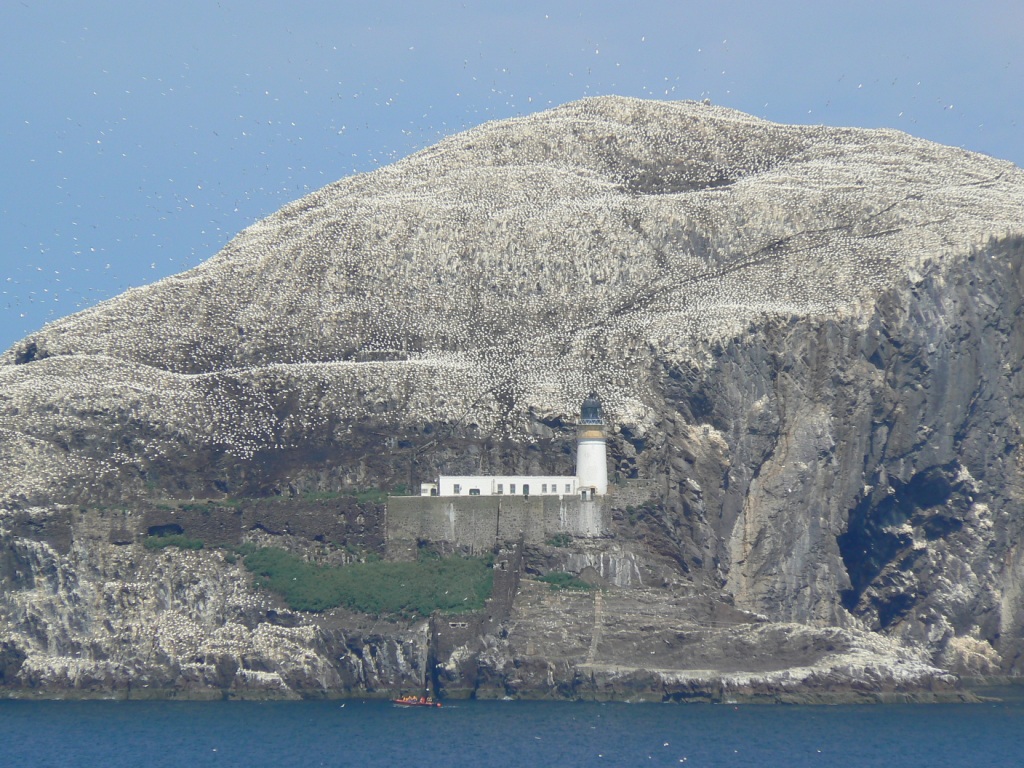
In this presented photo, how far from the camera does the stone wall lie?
9244 centimetres

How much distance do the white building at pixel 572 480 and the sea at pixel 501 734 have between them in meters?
10.0

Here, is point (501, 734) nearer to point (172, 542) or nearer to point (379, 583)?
point (379, 583)

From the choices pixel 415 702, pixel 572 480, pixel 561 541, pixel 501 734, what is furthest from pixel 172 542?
pixel 501 734

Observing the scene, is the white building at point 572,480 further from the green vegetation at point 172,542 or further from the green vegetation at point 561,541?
the green vegetation at point 172,542

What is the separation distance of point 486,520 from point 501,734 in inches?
519

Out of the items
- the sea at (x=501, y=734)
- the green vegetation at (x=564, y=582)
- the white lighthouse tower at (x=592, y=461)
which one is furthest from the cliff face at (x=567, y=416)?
the sea at (x=501, y=734)

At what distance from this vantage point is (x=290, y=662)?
90.2 metres

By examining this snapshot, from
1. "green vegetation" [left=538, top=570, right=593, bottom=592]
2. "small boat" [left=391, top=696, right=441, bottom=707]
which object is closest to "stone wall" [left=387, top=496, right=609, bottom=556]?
"green vegetation" [left=538, top=570, right=593, bottom=592]

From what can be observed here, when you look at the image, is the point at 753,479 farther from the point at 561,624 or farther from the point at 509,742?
the point at 509,742

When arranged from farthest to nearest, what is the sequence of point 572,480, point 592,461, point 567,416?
point 567,416 < point 572,480 < point 592,461

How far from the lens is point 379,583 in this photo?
92.0m

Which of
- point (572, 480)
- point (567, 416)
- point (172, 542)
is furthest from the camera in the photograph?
point (567, 416)

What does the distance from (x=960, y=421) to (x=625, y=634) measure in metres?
21.2

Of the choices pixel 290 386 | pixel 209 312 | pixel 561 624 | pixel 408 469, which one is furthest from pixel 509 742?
pixel 209 312
